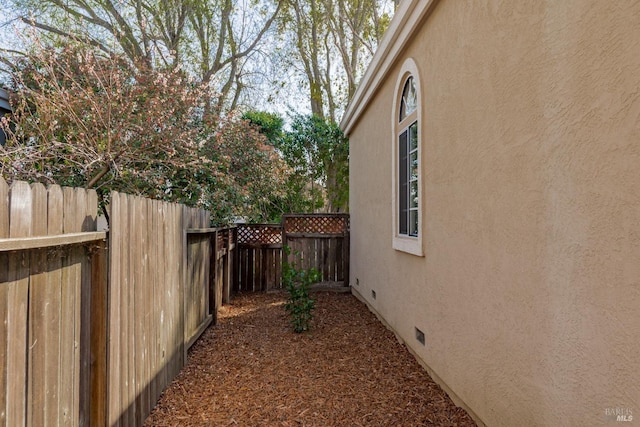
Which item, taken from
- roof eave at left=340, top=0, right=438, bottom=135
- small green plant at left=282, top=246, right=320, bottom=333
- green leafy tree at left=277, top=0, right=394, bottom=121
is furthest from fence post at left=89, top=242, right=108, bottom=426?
green leafy tree at left=277, top=0, right=394, bottom=121

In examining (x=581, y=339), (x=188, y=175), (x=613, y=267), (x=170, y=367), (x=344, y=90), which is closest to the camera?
(x=613, y=267)

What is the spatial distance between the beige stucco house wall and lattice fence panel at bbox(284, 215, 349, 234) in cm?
→ 447

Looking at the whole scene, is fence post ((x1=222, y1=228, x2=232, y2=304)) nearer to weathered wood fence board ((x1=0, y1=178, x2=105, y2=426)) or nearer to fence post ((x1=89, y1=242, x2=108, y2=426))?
fence post ((x1=89, y1=242, x2=108, y2=426))

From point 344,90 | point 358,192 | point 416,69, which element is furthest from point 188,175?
point 344,90

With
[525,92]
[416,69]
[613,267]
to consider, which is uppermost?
[416,69]

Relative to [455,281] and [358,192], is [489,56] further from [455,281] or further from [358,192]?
[358,192]

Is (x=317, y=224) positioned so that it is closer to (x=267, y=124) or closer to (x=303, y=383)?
(x=267, y=124)

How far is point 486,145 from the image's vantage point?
104 inches

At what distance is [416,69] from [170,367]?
385cm

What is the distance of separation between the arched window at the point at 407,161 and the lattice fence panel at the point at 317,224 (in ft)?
11.8

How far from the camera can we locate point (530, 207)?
2141mm

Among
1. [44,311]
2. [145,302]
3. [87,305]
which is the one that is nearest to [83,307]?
[87,305]

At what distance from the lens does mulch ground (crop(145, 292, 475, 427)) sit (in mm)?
2955

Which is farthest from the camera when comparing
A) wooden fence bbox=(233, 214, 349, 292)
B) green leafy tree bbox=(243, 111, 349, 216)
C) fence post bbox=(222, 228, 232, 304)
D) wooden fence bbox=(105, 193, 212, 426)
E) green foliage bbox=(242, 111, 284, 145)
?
green leafy tree bbox=(243, 111, 349, 216)
